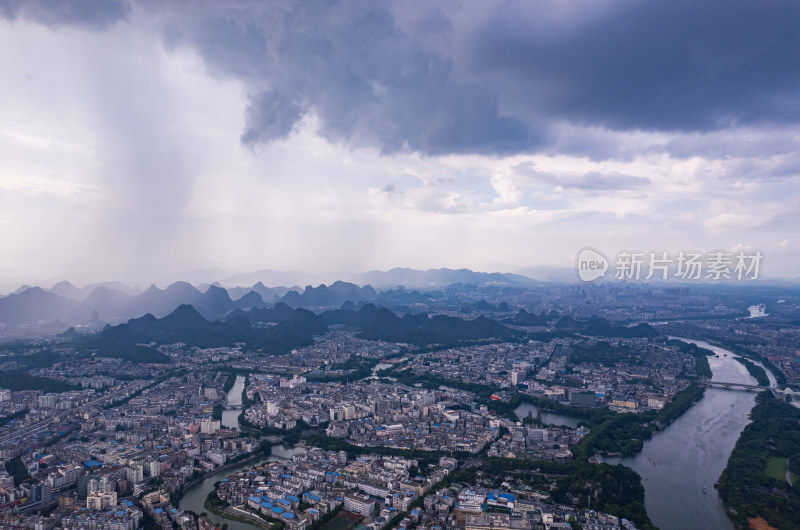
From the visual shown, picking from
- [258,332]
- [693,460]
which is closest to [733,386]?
[693,460]

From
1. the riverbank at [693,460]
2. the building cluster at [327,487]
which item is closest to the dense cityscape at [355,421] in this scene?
the building cluster at [327,487]

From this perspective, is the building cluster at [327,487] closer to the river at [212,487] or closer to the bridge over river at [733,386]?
the river at [212,487]

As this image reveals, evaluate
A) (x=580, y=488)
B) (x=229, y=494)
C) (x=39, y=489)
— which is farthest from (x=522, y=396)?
(x=39, y=489)

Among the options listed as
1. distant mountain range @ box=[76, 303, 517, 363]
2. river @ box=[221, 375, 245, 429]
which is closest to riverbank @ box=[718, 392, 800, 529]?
river @ box=[221, 375, 245, 429]

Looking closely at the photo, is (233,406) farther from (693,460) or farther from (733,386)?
(733,386)

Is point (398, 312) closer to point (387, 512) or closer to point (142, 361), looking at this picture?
point (142, 361)

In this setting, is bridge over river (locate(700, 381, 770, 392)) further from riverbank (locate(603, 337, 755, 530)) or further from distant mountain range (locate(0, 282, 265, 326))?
distant mountain range (locate(0, 282, 265, 326))

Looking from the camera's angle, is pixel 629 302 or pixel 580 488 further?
pixel 629 302
